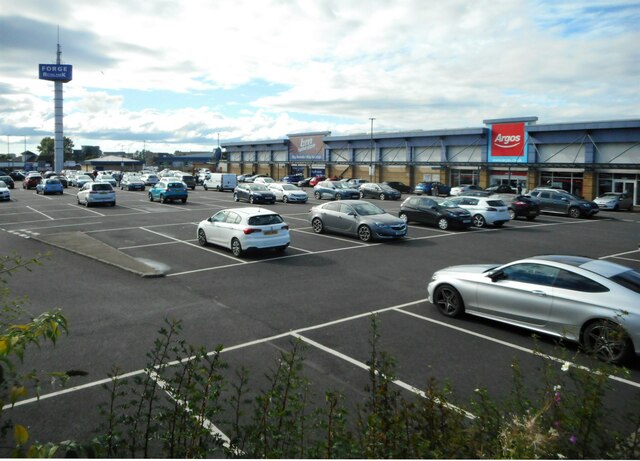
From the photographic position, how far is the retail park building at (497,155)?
42.6m

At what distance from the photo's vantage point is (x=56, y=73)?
106250 mm

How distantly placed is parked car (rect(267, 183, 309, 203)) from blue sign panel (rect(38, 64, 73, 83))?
279 ft

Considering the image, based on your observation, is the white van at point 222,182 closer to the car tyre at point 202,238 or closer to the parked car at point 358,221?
the parked car at point 358,221

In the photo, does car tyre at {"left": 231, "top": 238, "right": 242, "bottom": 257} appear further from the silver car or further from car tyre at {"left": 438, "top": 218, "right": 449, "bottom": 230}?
car tyre at {"left": 438, "top": 218, "right": 449, "bottom": 230}

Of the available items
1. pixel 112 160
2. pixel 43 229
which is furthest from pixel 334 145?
pixel 112 160

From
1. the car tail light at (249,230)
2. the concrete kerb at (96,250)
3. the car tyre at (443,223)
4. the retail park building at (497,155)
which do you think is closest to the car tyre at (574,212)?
the car tyre at (443,223)

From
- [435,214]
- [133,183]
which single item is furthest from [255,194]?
[133,183]

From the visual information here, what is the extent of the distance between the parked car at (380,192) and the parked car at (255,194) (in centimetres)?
1014

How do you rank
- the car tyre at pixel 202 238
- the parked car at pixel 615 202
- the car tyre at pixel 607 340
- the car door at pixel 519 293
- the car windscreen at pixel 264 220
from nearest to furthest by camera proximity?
the car tyre at pixel 607 340 < the car door at pixel 519 293 < the car windscreen at pixel 264 220 < the car tyre at pixel 202 238 < the parked car at pixel 615 202

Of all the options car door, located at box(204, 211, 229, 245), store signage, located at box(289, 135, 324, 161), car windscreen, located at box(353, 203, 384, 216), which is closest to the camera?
car door, located at box(204, 211, 229, 245)

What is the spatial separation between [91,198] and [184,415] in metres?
32.5

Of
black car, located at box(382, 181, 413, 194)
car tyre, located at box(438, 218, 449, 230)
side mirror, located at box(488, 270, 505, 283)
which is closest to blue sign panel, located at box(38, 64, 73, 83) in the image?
black car, located at box(382, 181, 413, 194)

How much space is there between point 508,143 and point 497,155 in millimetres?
1661

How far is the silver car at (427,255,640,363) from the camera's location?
8.14 meters
